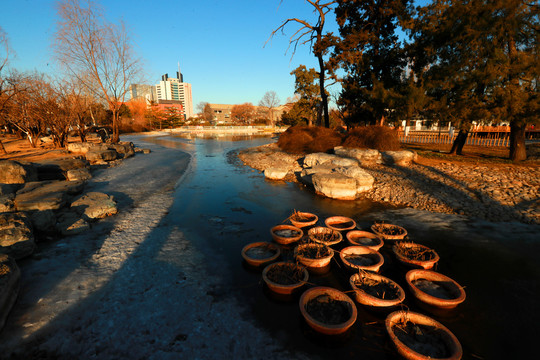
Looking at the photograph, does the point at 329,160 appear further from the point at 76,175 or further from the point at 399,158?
the point at 76,175

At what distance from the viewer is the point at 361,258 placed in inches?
191

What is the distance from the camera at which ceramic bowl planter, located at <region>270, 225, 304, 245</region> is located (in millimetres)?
5590

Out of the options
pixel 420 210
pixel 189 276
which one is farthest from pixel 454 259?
pixel 189 276

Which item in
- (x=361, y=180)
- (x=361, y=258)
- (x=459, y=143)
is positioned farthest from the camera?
(x=459, y=143)

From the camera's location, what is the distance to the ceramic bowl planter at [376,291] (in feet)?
11.5

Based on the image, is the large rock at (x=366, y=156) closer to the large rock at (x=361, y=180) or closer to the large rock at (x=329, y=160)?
the large rock at (x=329, y=160)

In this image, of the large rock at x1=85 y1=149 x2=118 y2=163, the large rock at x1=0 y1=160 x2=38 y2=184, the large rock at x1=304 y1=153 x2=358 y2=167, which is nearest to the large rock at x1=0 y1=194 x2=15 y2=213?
the large rock at x1=0 y1=160 x2=38 y2=184

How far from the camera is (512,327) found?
3373 millimetres

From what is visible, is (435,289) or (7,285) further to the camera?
(435,289)

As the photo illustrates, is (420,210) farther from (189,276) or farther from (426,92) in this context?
(426,92)

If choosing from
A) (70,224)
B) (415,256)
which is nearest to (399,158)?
(415,256)

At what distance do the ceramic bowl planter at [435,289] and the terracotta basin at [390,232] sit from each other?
151 cm

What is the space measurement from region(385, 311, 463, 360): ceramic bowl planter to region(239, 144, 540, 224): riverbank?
5.87 metres

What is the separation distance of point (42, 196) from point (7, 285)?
5.05 meters
